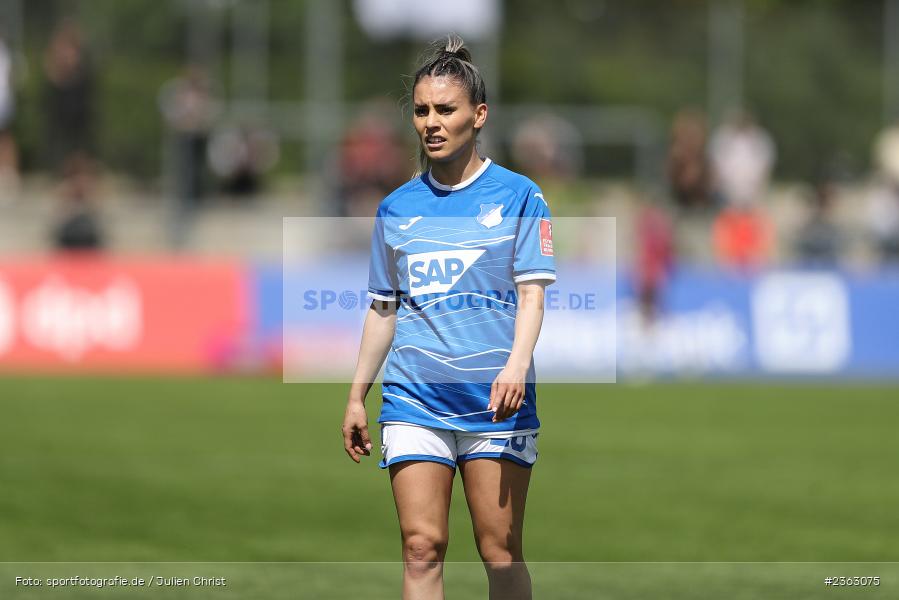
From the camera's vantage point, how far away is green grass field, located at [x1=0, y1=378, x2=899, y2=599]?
8.34 m

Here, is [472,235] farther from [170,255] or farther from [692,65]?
[692,65]

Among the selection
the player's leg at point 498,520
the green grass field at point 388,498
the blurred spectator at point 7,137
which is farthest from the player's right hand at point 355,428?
the blurred spectator at point 7,137

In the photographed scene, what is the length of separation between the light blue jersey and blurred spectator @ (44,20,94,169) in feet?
60.5

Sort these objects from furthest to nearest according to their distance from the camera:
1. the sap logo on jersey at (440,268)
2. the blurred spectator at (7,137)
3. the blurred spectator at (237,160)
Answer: the blurred spectator at (237,160) → the blurred spectator at (7,137) → the sap logo on jersey at (440,268)

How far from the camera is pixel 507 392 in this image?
18.4 ft

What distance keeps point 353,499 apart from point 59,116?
1455 centimetres

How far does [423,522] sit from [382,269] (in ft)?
3.34

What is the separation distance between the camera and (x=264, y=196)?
2653 centimetres

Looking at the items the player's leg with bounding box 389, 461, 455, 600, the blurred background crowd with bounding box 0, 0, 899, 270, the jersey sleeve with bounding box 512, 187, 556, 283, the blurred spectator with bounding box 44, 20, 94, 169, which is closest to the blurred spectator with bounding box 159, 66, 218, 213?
the blurred background crowd with bounding box 0, 0, 899, 270

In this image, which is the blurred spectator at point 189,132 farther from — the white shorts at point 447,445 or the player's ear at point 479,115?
the white shorts at point 447,445

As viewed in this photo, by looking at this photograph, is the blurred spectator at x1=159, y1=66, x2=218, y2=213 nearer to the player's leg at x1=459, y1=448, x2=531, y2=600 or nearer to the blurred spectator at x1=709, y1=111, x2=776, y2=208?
the blurred spectator at x1=709, y1=111, x2=776, y2=208

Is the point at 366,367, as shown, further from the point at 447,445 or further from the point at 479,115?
the point at 479,115

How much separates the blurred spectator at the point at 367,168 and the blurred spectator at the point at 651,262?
391cm

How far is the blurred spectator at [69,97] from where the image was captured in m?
23.3
